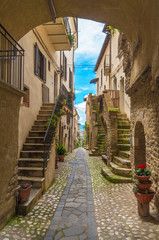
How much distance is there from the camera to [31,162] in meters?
5.91

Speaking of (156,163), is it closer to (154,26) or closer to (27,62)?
(154,26)

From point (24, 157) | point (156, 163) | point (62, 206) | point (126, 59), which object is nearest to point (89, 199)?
point (62, 206)

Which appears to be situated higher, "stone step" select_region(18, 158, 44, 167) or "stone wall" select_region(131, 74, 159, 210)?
"stone wall" select_region(131, 74, 159, 210)

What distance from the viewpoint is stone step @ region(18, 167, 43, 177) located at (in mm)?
5531

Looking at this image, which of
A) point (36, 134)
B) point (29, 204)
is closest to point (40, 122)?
point (36, 134)

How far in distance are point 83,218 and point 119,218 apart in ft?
2.70

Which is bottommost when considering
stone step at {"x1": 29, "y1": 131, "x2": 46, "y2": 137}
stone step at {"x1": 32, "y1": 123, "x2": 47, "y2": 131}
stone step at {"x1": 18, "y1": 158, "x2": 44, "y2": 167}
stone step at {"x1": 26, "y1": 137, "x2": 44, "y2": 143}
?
stone step at {"x1": 18, "y1": 158, "x2": 44, "y2": 167}

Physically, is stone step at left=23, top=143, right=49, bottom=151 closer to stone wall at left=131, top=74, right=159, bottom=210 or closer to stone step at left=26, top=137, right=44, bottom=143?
stone step at left=26, top=137, right=44, bottom=143

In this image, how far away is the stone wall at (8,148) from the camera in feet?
11.5

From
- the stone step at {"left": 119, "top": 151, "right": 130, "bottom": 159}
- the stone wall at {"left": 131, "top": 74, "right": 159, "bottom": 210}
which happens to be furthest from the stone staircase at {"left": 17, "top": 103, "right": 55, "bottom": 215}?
the stone step at {"left": 119, "top": 151, "right": 130, "bottom": 159}

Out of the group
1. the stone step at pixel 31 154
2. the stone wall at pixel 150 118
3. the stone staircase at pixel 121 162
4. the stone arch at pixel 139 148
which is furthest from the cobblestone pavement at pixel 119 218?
the stone step at pixel 31 154

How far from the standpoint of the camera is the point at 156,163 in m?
4.04

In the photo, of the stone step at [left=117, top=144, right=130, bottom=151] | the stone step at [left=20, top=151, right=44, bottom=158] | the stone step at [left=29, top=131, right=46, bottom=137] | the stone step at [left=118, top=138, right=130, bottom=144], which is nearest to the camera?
the stone step at [left=20, top=151, right=44, bottom=158]

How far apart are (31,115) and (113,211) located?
17.0ft
